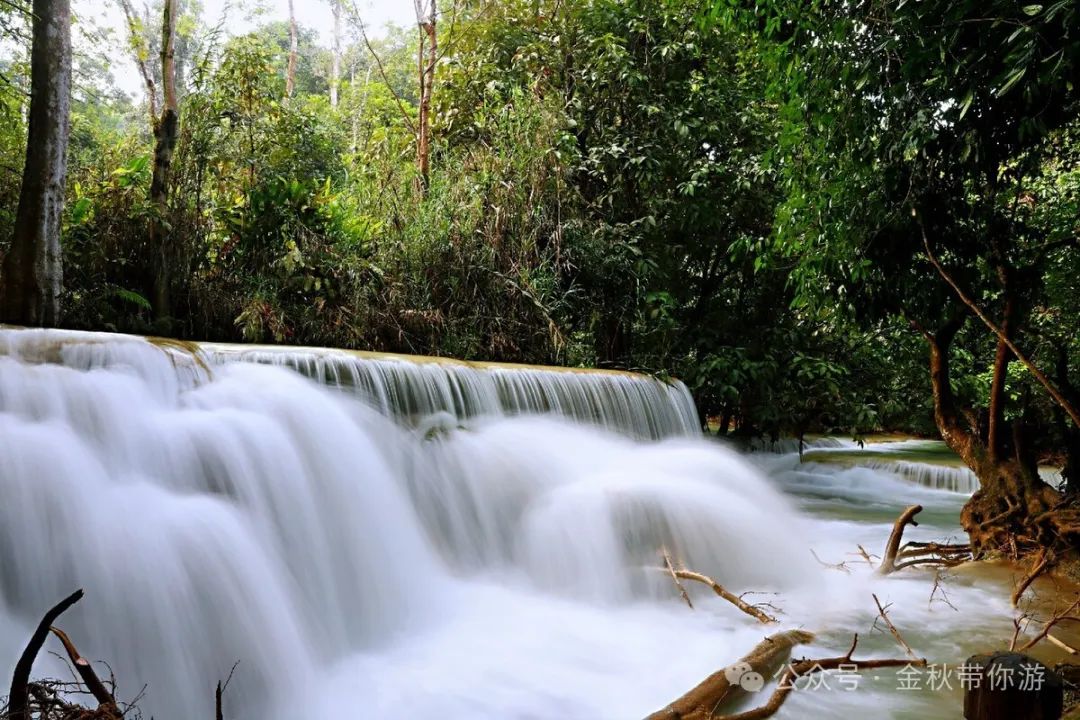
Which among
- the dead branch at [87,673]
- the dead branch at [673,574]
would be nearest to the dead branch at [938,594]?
the dead branch at [673,574]

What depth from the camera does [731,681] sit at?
106 inches

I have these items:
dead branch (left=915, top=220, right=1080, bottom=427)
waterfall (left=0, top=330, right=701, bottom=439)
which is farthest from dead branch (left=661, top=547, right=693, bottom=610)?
dead branch (left=915, top=220, right=1080, bottom=427)

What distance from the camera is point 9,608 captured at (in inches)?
94.7

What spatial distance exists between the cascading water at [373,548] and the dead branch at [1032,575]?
0.15 meters

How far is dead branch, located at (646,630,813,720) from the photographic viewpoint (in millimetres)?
2428

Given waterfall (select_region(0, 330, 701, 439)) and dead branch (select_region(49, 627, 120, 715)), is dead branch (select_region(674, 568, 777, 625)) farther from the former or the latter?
dead branch (select_region(49, 627, 120, 715))

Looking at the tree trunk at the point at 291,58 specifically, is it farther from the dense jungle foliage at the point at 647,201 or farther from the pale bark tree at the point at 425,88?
the pale bark tree at the point at 425,88

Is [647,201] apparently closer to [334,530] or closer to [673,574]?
[673,574]

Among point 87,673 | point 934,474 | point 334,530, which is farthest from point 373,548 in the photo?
point 934,474

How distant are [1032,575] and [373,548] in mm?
3304

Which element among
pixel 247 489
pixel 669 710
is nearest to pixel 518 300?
pixel 247 489

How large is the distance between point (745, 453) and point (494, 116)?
6074 millimetres

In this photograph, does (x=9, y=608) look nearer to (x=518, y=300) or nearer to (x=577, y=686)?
(x=577, y=686)

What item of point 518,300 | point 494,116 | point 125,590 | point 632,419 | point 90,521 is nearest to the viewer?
point 125,590
